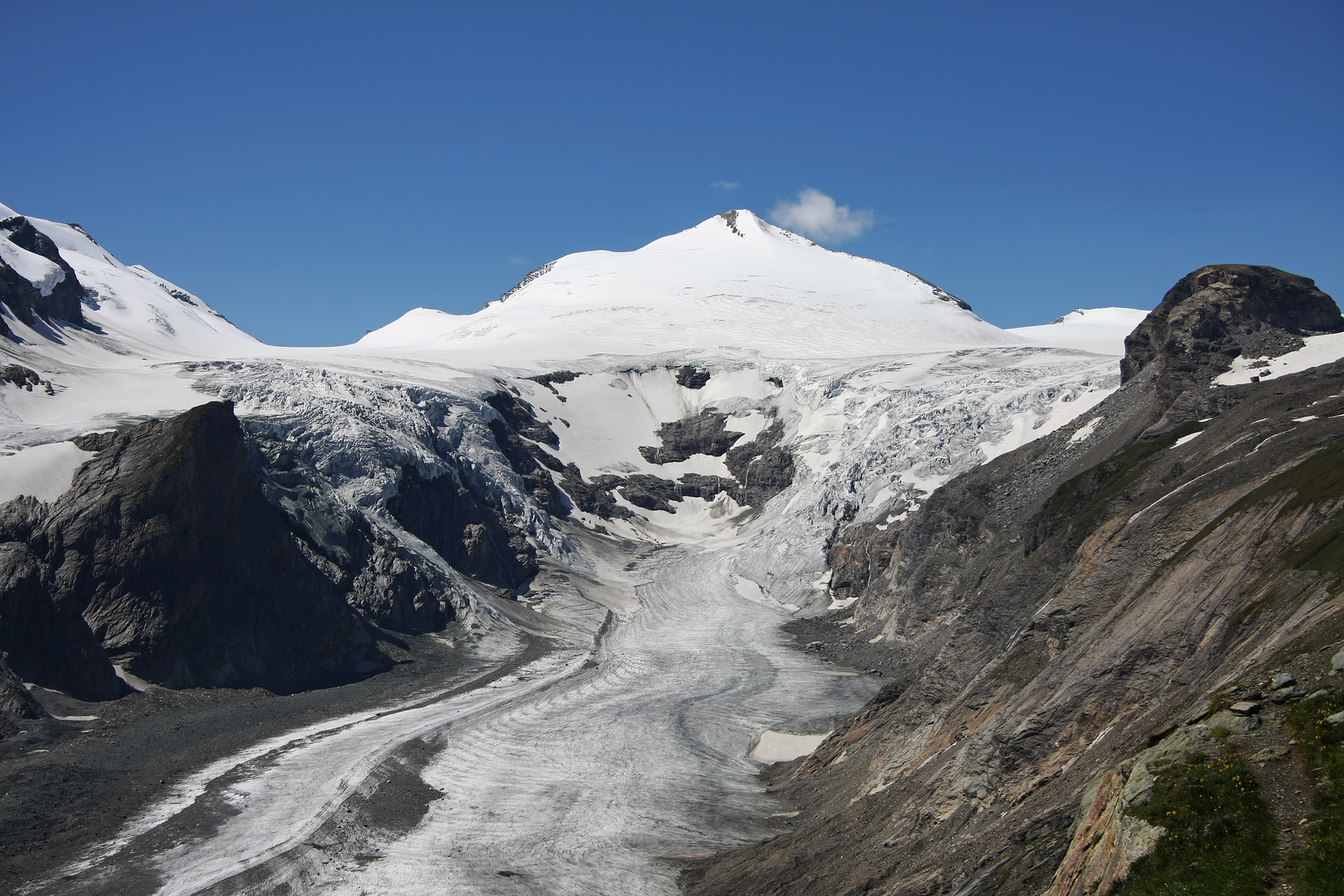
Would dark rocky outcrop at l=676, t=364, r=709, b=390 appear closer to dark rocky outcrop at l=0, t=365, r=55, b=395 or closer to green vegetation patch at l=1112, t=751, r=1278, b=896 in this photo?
dark rocky outcrop at l=0, t=365, r=55, b=395

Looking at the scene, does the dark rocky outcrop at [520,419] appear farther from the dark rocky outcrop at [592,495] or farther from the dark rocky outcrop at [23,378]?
the dark rocky outcrop at [23,378]

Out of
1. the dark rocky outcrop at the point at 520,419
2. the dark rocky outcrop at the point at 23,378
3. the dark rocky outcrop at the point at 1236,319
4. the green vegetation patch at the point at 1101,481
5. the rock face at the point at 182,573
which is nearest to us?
the green vegetation patch at the point at 1101,481

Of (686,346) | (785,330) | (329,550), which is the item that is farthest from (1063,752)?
(785,330)

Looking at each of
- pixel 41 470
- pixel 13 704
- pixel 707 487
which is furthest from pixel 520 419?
pixel 13 704

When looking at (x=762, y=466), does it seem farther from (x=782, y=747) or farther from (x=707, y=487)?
(x=782, y=747)

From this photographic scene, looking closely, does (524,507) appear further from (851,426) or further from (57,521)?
(57,521)

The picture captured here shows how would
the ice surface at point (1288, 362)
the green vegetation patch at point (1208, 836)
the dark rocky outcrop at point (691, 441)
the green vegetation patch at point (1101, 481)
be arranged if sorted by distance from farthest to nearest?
1. the dark rocky outcrop at point (691, 441)
2. the ice surface at point (1288, 362)
3. the green vegetation patch at point (1101, 481)
4. the green vegetation patch at point (1208, 836)

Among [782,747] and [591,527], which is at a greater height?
[591,527]

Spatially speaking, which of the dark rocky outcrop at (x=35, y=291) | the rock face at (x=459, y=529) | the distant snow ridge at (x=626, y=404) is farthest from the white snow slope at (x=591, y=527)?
the dark rocky outcrop at (x=35, y=291)

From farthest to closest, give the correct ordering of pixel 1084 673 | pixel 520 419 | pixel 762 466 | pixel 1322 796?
pixel 520 419, pixel 762 466, pixel 1084 673, pixel 1322 796
